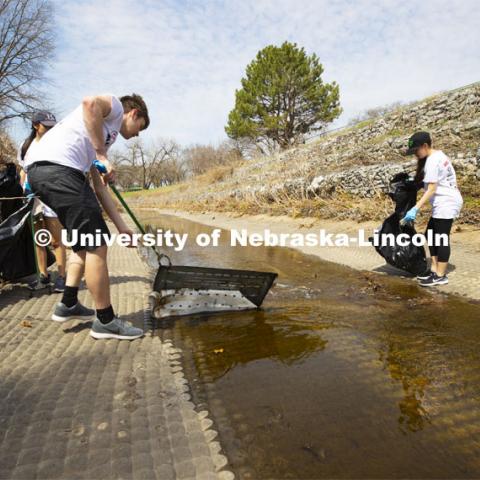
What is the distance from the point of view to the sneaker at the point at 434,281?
4.57 meters

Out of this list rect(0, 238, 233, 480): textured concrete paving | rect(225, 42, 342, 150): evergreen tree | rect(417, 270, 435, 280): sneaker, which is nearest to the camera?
rect(0, 238, 233, 480): textured concrete paving

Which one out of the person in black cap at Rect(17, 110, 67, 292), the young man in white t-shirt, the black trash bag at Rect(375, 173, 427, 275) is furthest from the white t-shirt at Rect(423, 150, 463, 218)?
the person in black cap at Rect(17, 110, 67, 292)

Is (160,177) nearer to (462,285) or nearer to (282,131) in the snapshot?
(282,131)

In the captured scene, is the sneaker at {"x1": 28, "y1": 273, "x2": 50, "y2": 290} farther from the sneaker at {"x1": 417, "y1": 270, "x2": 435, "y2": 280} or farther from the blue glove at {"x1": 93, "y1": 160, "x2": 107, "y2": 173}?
the sneaker at {"x1": 417, "y1": 270, "x2": 435, "y2": 280}

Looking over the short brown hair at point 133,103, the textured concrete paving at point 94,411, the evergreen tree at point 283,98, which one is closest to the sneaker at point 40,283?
the textured concrete paving at point 94,411

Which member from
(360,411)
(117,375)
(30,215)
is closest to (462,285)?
(360,411)

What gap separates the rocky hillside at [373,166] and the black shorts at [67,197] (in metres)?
7.15

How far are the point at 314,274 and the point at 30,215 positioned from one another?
388 cm

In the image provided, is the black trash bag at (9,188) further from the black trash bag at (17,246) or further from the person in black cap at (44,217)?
the black trash bag at (17,246)

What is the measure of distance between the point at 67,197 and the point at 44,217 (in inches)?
67.2

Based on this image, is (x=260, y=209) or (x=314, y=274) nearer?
(x=314, y=274)

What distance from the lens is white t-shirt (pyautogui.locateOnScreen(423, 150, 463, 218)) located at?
4.35 m

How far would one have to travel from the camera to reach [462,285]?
14.5ft

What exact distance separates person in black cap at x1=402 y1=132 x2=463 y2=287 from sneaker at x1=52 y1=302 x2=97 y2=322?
150 inches
